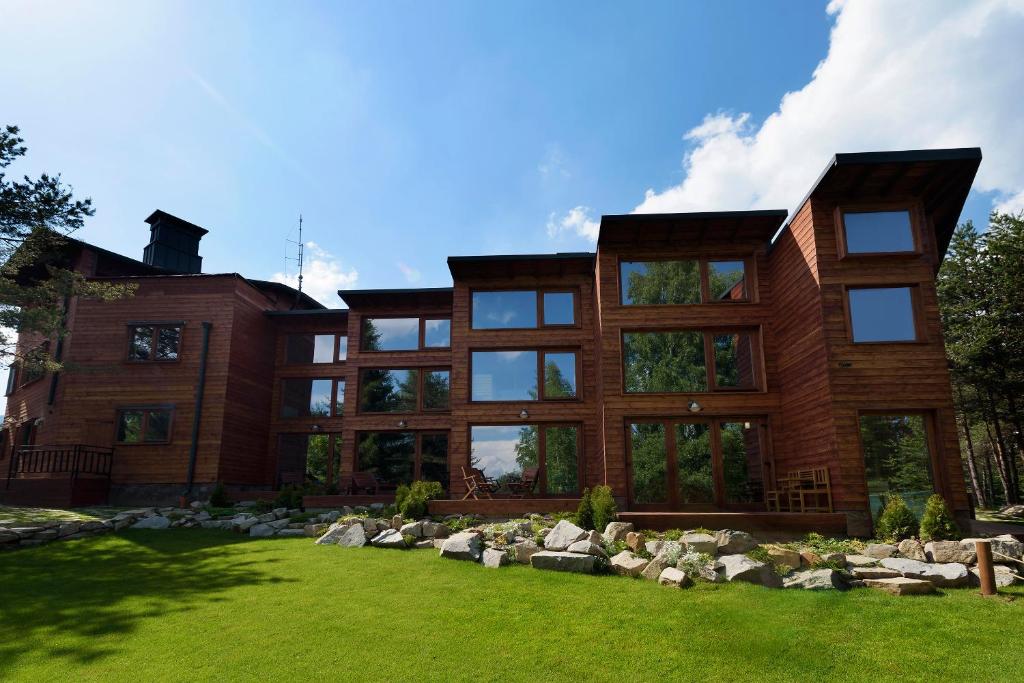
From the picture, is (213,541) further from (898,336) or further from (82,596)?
(898,336)

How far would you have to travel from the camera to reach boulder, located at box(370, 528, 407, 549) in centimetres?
1072

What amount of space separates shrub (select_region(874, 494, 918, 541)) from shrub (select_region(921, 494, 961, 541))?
1.12 feet

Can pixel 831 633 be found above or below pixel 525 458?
below

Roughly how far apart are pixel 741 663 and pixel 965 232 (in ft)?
83.4

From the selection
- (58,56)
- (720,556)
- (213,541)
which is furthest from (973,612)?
(58,56)

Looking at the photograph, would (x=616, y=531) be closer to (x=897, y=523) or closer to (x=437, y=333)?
(x=897, y=523)

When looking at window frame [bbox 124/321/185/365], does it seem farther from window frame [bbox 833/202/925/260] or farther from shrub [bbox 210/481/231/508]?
window frame [bbox 833/202/925/260]

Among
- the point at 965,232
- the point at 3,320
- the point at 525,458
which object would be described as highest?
the point at 965,232

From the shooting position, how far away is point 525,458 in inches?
671

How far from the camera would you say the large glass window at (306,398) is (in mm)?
21531

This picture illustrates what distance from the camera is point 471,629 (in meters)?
6.33

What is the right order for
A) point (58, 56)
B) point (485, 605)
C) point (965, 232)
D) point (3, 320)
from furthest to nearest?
point (965, 232) < point (3, 320) < point (58, 56) < point (485, 605)

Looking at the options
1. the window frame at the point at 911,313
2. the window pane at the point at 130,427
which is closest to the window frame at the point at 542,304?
the window frame at the point at 911,313

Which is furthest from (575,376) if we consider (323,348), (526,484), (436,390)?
(323,348)
